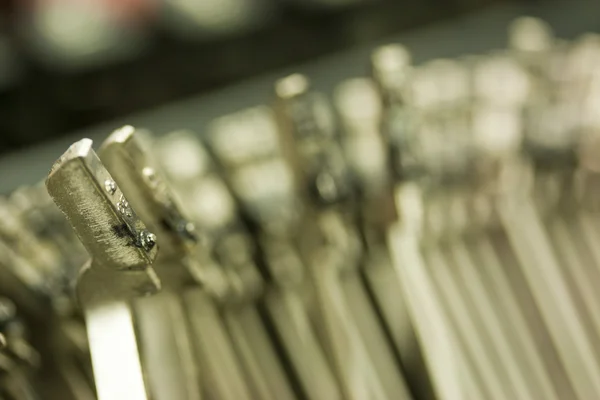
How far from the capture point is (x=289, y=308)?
1013 mm

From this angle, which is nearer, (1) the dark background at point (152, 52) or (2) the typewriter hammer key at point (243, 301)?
(2) the typewriter hammer key at point (243, 301)

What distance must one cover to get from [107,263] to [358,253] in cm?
48

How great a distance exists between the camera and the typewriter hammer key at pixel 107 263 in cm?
50

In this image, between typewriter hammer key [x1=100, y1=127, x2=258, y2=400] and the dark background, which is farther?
the dark background

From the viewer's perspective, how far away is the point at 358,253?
983mm

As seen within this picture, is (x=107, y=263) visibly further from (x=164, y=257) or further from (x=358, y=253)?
(x=358, y=253)

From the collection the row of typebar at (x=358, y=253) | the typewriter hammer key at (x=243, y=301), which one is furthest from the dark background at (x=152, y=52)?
the typewriter hammer key at (x=243, y=301)

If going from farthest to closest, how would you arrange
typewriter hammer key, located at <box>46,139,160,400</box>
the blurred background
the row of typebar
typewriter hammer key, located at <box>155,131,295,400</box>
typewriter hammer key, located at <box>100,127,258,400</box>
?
the blurred background < typewriter hammer key, located at <box>155,131,295,400</box> < the row of typebar < typewriter hammer key, located at <box>100,127,258,400</box> < typewriter hammer key, located at <box>46,139,160,400</box>

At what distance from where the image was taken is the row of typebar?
0.75 m

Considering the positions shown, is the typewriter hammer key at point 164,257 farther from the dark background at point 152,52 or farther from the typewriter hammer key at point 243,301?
the dark background at point 152,52

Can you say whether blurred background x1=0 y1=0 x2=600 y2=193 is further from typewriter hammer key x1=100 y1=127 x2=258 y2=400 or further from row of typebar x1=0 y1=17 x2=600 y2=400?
typewriter hammer key x1=100 y1=127 x2=258 y2=400

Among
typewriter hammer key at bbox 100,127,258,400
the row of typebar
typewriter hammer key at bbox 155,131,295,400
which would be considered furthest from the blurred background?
typewriter hammer key at bbox 100,127,258,400

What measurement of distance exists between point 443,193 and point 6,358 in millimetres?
673

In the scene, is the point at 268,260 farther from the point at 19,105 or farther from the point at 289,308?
the point at 19,105
